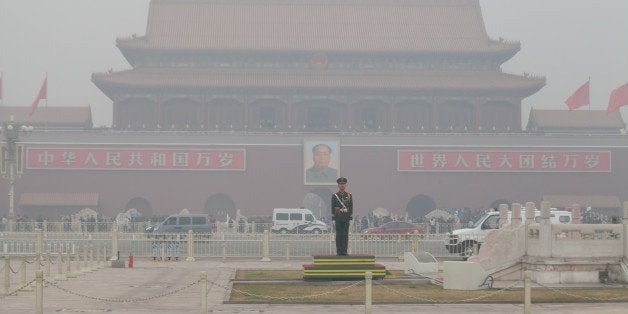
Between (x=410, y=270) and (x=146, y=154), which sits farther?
(x=146, y=154)

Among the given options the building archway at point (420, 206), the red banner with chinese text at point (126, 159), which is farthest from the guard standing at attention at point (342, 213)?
the building archway at point (420, 206)

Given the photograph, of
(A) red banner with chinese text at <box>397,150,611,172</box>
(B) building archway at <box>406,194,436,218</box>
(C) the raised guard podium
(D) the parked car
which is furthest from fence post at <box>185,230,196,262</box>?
(B) building archway at <box>406,194,436,218</box>

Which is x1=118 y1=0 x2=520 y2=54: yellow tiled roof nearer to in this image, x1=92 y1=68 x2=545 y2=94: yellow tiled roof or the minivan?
x1=92 y1=68 x2=545 y2=94: yellow tiled roof

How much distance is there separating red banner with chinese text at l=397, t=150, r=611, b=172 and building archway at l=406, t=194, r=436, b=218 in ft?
4.86

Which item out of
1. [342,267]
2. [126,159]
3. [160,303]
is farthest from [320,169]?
[160,303]

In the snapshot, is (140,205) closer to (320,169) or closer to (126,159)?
(126,159)

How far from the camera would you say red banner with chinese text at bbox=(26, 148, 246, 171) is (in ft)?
158

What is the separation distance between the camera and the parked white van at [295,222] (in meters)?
40.8

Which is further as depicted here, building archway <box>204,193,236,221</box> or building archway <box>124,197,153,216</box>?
building archway <box>204,193,236,221</box>

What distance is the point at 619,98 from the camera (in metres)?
48.0

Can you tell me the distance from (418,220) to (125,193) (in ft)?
43.2

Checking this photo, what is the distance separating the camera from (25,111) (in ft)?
184

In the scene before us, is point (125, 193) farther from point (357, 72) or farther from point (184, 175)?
point (357, 72)

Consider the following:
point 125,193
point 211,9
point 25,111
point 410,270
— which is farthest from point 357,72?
point 410,270
